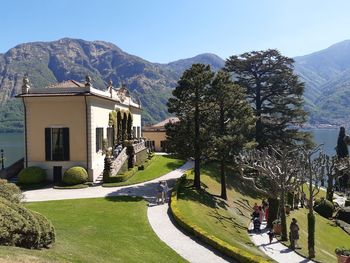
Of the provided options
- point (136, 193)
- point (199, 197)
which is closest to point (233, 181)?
point (199, 197)

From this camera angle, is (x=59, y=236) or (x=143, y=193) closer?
(x=59, y=236)

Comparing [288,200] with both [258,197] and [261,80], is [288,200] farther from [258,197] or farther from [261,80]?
[261,80]

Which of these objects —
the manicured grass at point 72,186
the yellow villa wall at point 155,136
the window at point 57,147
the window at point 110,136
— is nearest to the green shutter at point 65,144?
the window at point 57,147

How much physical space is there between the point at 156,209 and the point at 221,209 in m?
6.40

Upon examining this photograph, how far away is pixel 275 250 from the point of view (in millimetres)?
21938

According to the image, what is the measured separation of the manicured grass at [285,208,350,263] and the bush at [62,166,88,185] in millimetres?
17323

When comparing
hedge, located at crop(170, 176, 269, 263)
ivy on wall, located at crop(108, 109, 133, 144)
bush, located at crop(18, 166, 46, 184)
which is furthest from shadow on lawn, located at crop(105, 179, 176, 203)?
ivy on wall, located at crop(108, 109, 133, 144)

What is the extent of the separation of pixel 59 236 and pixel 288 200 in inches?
980

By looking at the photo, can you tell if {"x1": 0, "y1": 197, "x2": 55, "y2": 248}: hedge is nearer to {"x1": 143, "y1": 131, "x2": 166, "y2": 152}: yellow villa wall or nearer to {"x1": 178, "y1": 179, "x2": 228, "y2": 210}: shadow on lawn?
{"x1": 178, "y1": 179, "x2": 228, "y2": 210}: shadow on lawn

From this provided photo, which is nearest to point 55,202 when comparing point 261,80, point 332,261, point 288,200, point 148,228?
point 148,228

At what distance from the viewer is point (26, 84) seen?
35219 millimetres

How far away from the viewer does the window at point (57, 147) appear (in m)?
34.5

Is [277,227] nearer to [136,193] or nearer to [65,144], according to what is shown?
[136,193]

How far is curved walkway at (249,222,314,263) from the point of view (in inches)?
810
